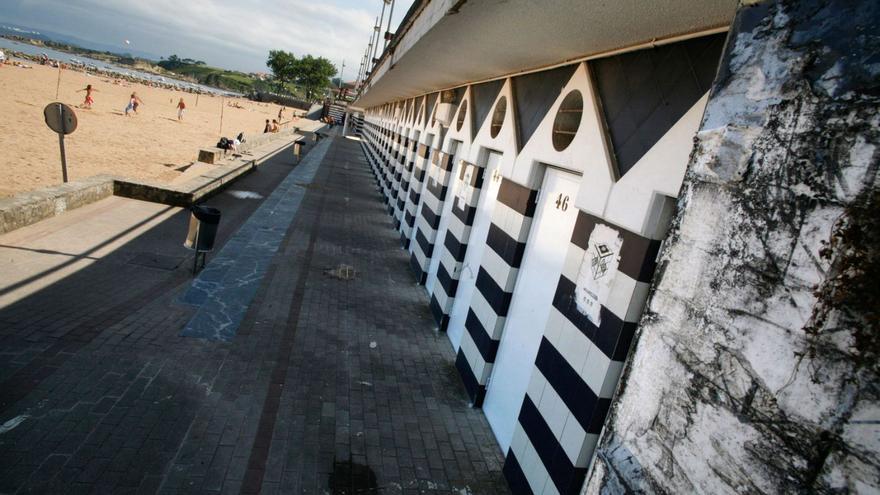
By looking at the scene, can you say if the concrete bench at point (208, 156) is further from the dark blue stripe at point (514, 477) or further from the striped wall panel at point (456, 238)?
the dark blue stripe at point (514, 477)

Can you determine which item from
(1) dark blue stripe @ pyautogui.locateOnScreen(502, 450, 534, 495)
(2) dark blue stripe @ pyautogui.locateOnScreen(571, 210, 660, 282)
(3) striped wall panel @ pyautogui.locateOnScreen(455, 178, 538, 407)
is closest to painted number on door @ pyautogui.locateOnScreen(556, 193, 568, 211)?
(3) striped wall panel @ pyautogui.locateOnScreen(455, 178, 538, 407)

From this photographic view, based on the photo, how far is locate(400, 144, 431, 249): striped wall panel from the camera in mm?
11719

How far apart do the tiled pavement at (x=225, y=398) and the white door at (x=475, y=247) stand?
0.51m

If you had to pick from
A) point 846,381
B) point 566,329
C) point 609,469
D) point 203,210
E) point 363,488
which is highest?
point 846,381

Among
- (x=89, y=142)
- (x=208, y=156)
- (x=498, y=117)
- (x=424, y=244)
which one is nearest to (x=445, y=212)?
(x=424, y=244)

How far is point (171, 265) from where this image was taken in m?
8.24

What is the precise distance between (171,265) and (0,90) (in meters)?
30.2

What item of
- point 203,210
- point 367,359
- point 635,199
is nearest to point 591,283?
point 635,199

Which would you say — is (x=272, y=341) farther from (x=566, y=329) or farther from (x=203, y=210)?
(x=566, y=329)

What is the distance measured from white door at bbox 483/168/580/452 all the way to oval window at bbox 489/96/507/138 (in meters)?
1.84

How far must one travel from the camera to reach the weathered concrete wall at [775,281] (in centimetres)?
112

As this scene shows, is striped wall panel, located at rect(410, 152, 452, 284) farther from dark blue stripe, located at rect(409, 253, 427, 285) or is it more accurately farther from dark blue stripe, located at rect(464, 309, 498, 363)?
dark blue stripe, located at rect(464, 309, 498, 363)

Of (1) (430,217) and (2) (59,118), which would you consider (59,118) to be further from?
(1) (430,217)

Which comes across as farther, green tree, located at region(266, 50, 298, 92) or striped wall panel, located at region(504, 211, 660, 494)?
green tree, located at region(266, 50, 298, 92)
